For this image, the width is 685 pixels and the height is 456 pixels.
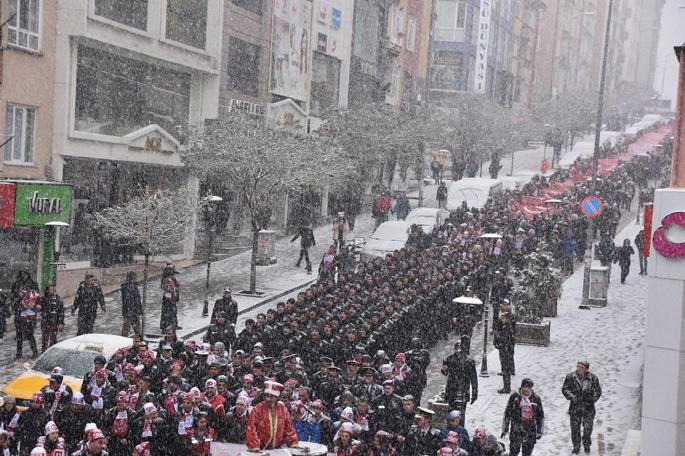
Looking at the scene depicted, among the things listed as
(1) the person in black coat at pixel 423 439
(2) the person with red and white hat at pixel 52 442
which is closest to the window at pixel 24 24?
(2) the person with red and white hat at pixel 52 442

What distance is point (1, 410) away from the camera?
13828 millimetres

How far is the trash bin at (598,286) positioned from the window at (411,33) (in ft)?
121

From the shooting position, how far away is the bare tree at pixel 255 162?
30.8m

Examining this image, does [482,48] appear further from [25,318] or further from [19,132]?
[25,318]

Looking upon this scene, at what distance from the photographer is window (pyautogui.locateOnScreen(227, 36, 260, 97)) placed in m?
38.9

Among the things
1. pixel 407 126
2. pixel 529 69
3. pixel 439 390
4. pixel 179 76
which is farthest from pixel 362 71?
pixel 529 69

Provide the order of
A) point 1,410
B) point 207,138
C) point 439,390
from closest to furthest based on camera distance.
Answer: point 1,410
point 439,390
point 207,138

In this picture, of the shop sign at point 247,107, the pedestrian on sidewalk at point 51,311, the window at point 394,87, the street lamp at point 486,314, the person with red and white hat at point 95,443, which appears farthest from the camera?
the window at point 394,87

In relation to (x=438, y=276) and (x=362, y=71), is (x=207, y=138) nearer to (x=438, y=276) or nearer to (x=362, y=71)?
(x=438, y=276)

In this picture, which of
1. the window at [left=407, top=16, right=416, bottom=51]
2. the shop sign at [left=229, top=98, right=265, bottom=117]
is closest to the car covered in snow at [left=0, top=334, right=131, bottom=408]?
the shop sign at [left=229, top=98, right=265, bottom=117]

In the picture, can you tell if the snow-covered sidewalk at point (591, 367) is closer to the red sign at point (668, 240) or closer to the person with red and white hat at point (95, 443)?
the red sign at point (668, 240)

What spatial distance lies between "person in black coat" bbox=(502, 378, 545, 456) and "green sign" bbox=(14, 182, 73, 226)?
Answer: 1509 cm

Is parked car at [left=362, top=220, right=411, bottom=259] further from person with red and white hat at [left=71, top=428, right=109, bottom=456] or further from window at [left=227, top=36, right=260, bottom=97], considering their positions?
person with red and white hat at [left=71, top=428, right=109, bottom=456]

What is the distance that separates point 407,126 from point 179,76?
12.1m
